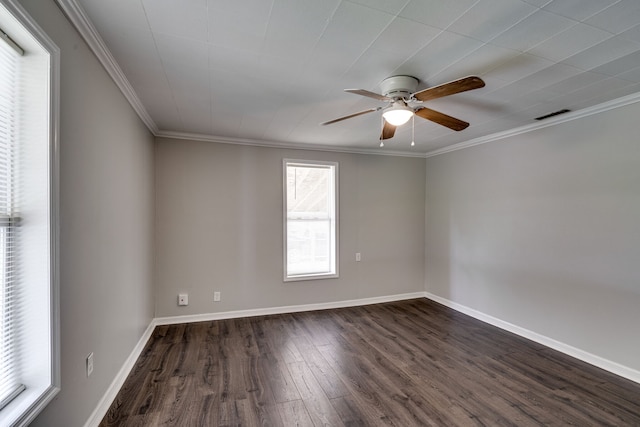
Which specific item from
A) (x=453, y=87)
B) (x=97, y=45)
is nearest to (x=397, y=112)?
(x=453, y=87)

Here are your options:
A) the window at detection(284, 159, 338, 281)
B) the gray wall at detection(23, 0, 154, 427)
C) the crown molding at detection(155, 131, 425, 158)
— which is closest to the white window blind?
the gray wall at detection(23, 0, 154, 427)

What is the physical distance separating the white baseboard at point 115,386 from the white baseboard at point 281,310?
1.66 ft

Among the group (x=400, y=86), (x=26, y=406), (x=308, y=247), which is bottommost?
(x=26, y=406)

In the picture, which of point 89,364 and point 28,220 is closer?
point 28,220

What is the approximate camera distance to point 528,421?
1932 mm

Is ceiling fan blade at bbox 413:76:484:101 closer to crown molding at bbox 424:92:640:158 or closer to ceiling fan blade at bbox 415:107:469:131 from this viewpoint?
ceiling fan blade at bbox 415:107:469:131

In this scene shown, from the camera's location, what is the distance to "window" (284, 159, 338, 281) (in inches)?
162

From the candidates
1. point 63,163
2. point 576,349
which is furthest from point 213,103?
point 576,349

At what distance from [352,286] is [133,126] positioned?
3398mm

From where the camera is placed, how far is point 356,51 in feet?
5.85

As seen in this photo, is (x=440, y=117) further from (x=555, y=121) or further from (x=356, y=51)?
(x=555, y=121)

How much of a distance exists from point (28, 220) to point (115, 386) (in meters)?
→ 1.59

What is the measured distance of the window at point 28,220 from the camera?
1148 millimetres

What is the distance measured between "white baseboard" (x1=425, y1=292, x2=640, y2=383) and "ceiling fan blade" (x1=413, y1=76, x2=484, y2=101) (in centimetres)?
277
